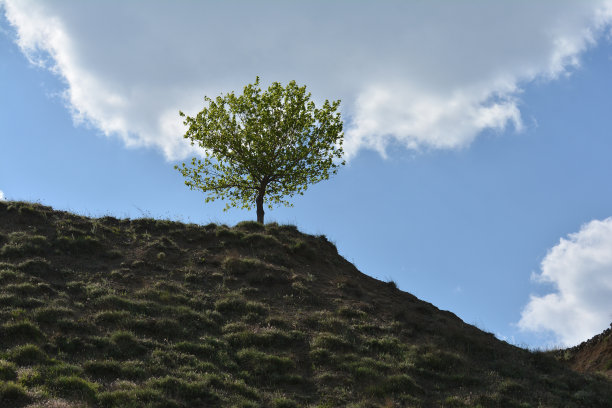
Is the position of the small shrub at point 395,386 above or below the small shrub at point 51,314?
below

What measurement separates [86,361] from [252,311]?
278 inches

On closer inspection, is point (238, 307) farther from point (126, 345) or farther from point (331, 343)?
point (126, 345)

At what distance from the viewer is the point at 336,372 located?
1636 centimetres

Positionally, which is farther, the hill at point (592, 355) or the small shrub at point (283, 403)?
the hill at point (592, 355)

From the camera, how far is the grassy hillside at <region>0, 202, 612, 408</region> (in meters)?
14.1

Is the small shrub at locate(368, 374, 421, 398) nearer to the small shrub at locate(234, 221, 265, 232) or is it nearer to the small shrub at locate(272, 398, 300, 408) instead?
the small shrub at locate(272, 398, 300, 408)

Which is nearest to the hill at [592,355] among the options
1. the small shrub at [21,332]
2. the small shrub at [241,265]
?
the small shrub at [241,265]

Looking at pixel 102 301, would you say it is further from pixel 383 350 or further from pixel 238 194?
pixel 238 194

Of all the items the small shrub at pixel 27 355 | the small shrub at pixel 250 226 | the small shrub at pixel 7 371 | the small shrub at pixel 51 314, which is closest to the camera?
the small shrub at pixel 7 371

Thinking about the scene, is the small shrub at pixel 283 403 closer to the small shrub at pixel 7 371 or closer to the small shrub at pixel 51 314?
the small shrub at pixel 7 371

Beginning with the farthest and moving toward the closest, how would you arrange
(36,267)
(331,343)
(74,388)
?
(36,267) → (331,343) → (74,388)

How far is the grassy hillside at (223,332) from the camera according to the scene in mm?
14148

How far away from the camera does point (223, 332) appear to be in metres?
18.4

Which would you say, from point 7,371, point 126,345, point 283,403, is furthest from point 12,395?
point 283,403
